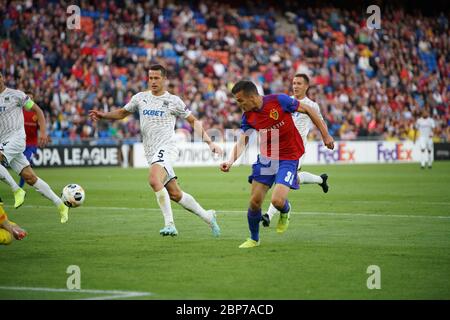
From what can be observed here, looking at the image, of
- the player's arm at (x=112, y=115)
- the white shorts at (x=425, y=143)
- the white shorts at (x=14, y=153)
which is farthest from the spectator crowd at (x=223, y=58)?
the player's arm at (x=112, y=115)

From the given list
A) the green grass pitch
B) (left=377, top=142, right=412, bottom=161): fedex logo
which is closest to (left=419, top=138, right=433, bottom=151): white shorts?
(left=377, top=142, right=412, bottom=161): fedex logo

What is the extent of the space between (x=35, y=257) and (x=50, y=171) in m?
23.6

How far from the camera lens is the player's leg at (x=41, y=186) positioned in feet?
50.2

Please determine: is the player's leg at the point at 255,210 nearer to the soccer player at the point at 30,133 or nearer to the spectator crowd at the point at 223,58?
the soccer player at the point at 30,133

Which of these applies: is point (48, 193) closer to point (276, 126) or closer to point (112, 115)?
point (112, 115)

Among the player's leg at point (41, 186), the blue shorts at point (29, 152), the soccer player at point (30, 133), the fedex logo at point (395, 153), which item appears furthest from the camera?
the fedex logo at point (395, 153)

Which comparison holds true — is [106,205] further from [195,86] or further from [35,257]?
[195,86]

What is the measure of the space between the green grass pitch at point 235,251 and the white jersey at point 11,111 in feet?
5.14

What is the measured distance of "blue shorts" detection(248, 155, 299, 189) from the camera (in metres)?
12.1

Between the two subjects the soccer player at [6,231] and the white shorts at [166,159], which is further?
the white shorts at [166,159]

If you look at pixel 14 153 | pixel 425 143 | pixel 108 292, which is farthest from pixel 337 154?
pixel 108 292

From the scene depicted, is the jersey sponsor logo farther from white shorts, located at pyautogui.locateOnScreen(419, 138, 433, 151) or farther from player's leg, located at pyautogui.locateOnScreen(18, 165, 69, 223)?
white shorts, located at pyautogui.locateOnScreen(419, 138, 433, 151)

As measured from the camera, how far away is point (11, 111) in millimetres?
15961

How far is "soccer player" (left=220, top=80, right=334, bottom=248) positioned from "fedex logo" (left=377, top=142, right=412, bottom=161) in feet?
107
